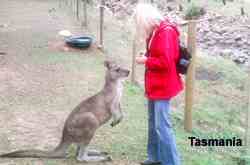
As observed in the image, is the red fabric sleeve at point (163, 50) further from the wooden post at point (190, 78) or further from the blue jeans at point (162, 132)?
the wooden post at point (190, 78)

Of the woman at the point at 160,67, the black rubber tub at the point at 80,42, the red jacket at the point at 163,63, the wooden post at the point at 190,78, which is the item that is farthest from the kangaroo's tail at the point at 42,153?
the black rubber tub at the point at 80,42

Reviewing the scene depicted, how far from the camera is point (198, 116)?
8.34 meters

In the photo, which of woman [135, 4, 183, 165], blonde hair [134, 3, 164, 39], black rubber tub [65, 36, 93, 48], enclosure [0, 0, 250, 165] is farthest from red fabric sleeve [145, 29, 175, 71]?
→ black rubber tub [65, 36, 93, 48]

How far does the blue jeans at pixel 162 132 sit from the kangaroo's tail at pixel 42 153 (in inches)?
35.4

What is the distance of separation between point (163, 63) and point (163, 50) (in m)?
0.12

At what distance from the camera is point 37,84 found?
9.20 meters

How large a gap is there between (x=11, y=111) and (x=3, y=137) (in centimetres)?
110

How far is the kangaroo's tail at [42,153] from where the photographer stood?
568 cm

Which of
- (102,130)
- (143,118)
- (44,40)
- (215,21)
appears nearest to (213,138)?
(143,118)

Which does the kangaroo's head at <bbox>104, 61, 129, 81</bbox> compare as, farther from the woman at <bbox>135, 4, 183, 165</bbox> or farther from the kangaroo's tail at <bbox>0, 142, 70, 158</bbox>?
the kangaroo's tail at <bbox>0, 142, 70, 158</bbox>

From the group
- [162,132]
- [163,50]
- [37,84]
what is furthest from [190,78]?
[37,84]

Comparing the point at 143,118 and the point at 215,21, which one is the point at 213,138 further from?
the point at 215,21

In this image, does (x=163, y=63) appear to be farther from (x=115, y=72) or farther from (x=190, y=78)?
(x=190, y=78)

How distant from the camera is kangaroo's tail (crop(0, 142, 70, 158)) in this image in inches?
224
